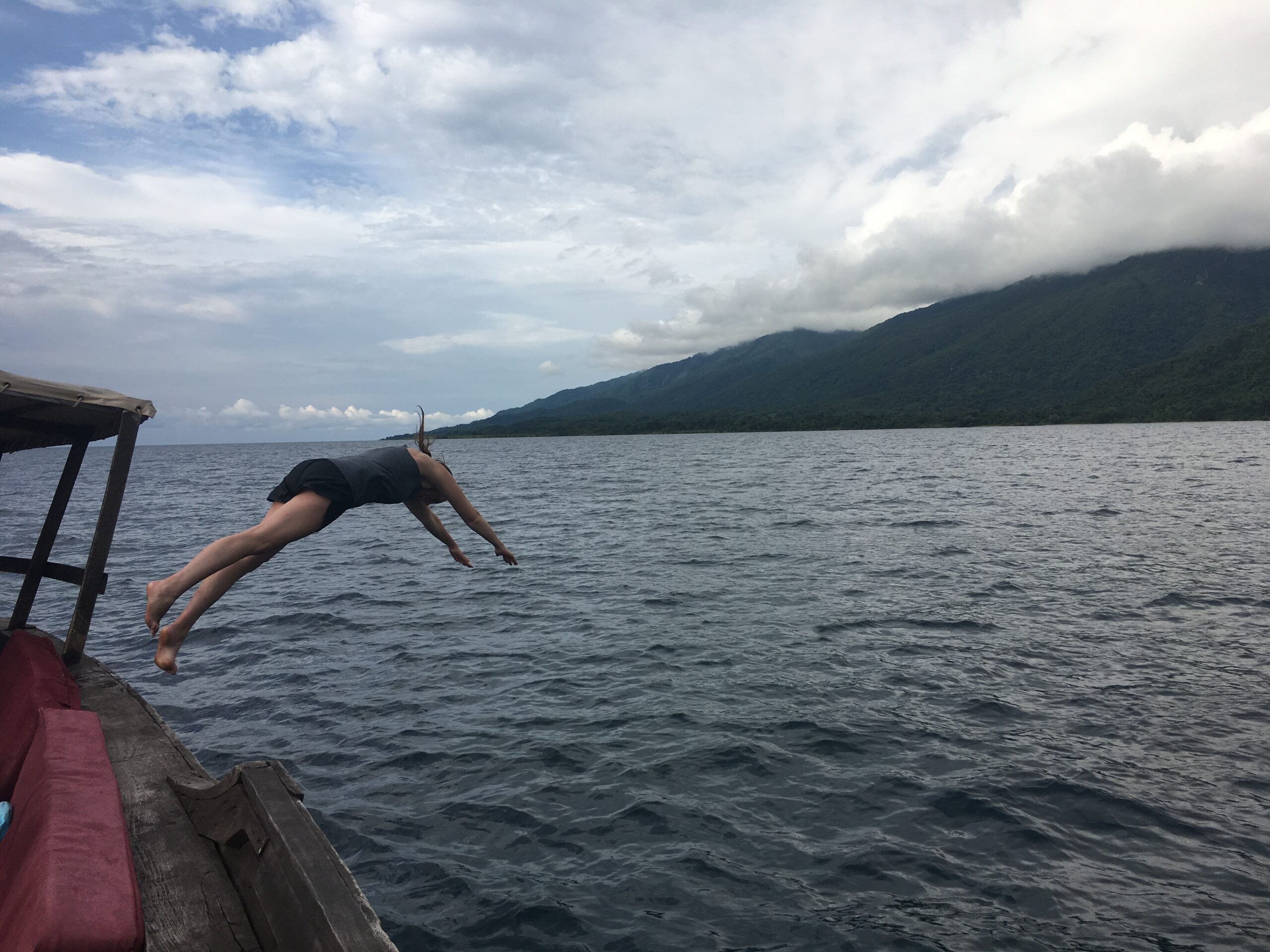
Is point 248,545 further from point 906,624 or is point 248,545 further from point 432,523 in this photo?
point 906,624

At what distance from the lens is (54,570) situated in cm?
1025

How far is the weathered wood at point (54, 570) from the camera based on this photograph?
31.8 ft

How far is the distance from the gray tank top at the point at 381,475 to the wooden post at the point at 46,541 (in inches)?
220

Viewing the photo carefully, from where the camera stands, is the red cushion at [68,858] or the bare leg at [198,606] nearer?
the red cushion at [68,858]

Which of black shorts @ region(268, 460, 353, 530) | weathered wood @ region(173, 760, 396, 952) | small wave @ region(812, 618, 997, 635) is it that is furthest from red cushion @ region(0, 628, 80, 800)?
small wave @ region(812, 618, 997, 635)

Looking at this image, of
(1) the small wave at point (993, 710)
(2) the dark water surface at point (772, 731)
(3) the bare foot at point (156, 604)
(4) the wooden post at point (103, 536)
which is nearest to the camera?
(3) the bare foot at point (156, 604)

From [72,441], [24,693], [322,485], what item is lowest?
[24,693]

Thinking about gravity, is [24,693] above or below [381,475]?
below

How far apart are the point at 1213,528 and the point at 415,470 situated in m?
33.6

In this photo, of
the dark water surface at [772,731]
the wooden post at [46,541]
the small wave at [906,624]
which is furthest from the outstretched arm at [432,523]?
the small wave at [906,624]

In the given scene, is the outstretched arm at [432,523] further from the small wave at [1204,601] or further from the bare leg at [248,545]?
the small wave at [1204,601]

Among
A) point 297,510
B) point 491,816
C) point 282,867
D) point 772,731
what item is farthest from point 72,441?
point 772,731

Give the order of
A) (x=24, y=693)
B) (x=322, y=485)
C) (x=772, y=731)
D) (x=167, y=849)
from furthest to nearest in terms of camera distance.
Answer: (x=772, y=731) < (x=24, y=693) < (x=322, y=485) < (x=167, y=849)

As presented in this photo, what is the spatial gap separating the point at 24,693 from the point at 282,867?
4.16 metres
